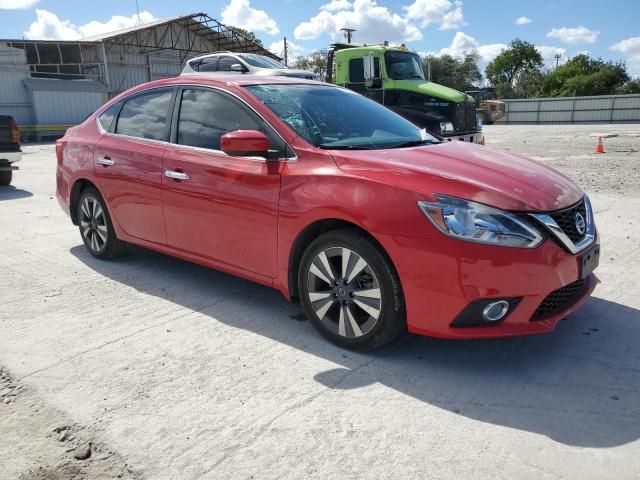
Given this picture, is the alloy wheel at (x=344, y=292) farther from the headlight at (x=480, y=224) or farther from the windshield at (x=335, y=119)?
the windshield at (x=335, y=119)

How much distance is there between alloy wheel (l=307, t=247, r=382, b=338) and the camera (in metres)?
3.19

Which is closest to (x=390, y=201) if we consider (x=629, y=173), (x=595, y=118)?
(x=629, y=173)

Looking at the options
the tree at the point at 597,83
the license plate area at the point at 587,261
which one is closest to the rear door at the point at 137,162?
the license plate area at the point at 587,261

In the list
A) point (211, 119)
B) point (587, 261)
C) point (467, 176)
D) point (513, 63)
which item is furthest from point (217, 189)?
point (513, 63)

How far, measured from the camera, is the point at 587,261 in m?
3.16

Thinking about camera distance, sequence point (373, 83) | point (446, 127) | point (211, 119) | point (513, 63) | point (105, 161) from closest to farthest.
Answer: point (211, 119), point (105, 161), point (446, 127), point (373, 83), point (513, 63)

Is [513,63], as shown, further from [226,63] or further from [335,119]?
[335,119]

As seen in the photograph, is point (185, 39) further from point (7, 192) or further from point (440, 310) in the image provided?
point (440, 310)

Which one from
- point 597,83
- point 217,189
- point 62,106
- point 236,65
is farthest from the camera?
point 597,83

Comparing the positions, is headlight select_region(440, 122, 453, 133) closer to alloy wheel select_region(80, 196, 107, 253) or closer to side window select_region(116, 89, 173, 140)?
side window select_region(116, 89, 173, 140)

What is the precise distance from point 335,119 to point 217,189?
38.0 inches

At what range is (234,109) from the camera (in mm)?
3916

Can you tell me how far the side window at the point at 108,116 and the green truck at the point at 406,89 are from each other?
780 cm

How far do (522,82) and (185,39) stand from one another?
44489mm
